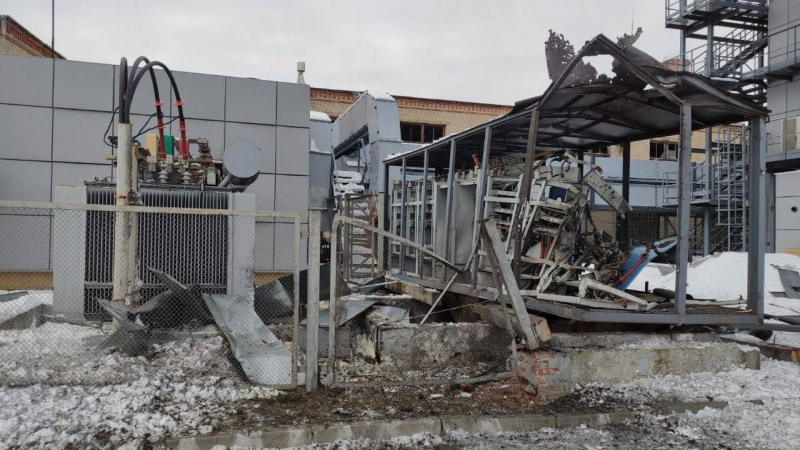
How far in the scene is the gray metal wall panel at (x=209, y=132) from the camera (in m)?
12.4

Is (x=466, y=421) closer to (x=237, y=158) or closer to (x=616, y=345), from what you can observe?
(x=616, y=345)

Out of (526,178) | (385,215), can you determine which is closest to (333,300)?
(526,178)

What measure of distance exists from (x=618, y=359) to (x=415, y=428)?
8.02 feet

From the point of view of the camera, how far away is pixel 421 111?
27.3 m

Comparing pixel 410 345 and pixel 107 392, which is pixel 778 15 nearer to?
A: pixel 410 345

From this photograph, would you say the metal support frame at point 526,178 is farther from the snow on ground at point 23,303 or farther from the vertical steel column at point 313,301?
the snow on ground at point 23,303

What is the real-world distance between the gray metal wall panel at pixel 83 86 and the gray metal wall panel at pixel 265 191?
345cm

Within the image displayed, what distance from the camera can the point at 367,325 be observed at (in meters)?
7.59

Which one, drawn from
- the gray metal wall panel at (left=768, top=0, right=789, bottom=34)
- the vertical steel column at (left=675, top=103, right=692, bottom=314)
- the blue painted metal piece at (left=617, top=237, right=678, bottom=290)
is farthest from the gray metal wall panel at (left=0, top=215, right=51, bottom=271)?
the gray metal wall panel at (left=768, top=0, right=789, bottom=34)

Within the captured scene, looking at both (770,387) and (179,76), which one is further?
(179,76)

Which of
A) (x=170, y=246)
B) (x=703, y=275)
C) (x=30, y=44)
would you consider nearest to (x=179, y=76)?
(x=170, y=246)

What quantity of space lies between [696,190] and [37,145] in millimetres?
21590

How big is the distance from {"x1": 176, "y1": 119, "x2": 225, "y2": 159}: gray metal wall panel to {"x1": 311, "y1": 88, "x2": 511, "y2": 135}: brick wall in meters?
14.3

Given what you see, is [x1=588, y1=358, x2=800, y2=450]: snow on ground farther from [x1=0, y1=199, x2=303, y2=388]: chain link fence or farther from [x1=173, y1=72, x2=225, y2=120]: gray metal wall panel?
[x1=173, y1=72, x2=225, y2=120]: gray metal wall panel
